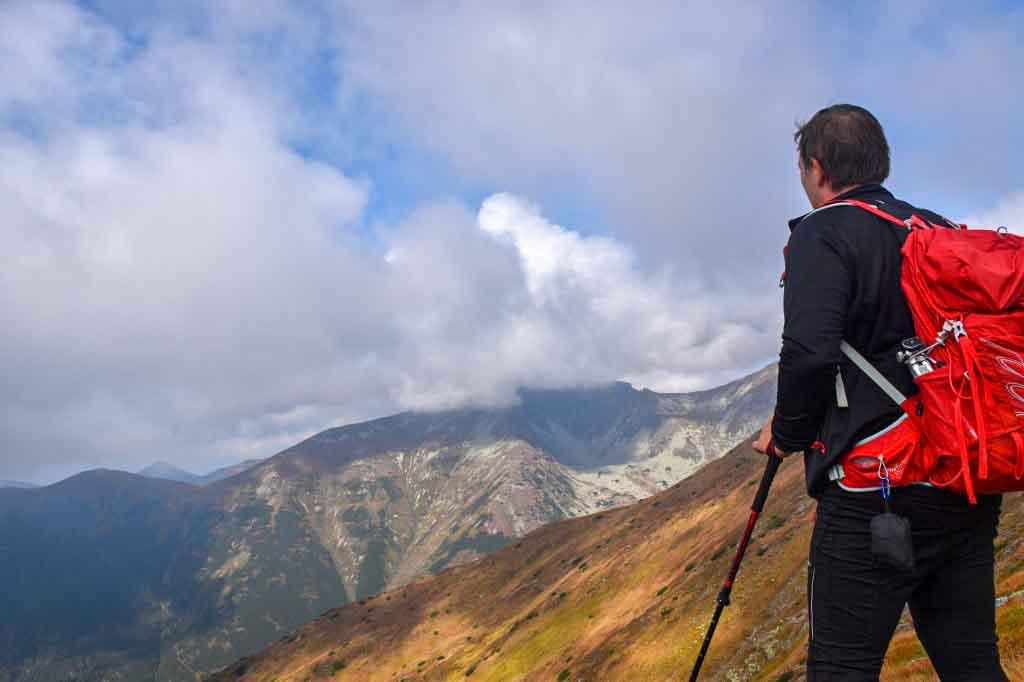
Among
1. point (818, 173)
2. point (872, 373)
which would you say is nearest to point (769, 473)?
point (872, 373)

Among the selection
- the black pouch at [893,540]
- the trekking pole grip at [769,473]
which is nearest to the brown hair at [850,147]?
the trekking pole grip at [769,473]

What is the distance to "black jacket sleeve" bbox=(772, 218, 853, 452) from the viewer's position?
13.3ft

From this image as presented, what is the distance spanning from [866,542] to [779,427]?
3.09 ft

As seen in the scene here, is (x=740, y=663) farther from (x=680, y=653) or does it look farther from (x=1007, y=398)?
(x=1007, y=398)

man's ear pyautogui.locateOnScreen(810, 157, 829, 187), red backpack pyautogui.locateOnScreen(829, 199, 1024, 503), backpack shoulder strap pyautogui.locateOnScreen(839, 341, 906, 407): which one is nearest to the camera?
red backpack pyautogui.locateOnScreen(829, 199, 1024, 503)

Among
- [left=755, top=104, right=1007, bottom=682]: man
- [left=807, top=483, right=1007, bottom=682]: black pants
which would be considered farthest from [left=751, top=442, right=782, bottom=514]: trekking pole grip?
[left=807, top=483, right=1007, bottom=682]: black pants

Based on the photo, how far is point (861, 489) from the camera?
4035 millimetres

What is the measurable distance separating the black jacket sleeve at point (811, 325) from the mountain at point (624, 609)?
7020 millimetres

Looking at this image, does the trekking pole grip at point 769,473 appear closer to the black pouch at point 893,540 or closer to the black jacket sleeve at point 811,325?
the black jacket sleeve at point 811,325

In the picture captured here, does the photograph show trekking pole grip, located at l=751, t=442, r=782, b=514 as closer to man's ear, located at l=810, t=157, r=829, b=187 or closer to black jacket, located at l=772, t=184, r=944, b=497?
black jacket, located at l=772, t=184, r=944, b=497

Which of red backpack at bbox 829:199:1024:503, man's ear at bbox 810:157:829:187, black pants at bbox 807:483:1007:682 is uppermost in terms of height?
man's ear at bbox 810:157:829:187

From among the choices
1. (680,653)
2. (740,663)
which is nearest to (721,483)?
(680,653)

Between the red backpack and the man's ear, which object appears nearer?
the red backpack

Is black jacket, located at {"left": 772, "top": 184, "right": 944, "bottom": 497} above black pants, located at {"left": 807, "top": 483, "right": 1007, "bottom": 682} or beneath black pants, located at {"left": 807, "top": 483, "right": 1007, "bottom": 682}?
above
